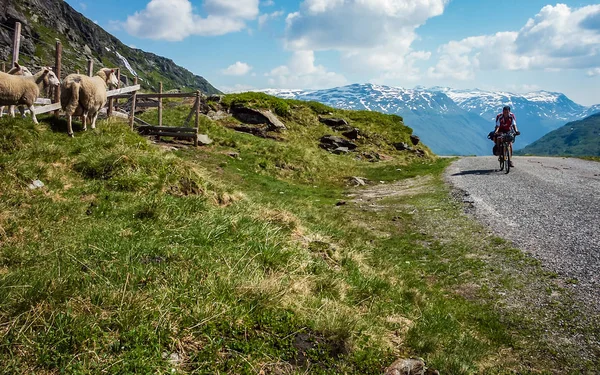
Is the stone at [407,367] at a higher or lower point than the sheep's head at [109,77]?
lower

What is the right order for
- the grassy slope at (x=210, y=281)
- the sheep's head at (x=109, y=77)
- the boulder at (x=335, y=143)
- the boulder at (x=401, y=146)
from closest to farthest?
the grassy slope at (x=210, y=281) → the sheep's head at (x=109, y=77) → the boulder at (x=335, y=143) → the boulder at (x=401, y=146)

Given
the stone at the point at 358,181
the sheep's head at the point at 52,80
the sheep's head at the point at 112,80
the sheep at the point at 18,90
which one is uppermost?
the sheep's head at the point at 112,80

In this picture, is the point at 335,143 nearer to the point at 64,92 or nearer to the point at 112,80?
the point at 112,80

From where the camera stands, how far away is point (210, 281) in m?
4.75

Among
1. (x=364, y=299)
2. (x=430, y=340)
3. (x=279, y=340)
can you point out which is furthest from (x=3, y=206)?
(x=430, y=340)

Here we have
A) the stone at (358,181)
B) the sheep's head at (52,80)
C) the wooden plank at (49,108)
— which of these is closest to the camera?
the wooden plank at (49,108)

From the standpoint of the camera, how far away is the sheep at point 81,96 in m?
12.4

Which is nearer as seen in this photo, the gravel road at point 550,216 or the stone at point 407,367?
the stone at point 407,367

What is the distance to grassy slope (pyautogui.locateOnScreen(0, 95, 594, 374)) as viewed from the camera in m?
3.66

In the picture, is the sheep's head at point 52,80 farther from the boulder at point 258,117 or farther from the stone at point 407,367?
the boulder at point 258,117

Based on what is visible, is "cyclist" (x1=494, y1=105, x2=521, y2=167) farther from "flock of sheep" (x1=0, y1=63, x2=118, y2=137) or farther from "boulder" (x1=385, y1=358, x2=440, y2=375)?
"flock of sheep" (x1=0, y1=63, x2=118, y2=137)

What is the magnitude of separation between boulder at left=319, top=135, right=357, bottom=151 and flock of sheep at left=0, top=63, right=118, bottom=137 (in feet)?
75.0

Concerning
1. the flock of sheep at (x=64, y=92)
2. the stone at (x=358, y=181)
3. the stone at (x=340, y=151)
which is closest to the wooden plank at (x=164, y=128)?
the flock of sheep at (x=64, y=92)

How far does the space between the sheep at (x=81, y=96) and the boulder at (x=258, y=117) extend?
21867 mm
